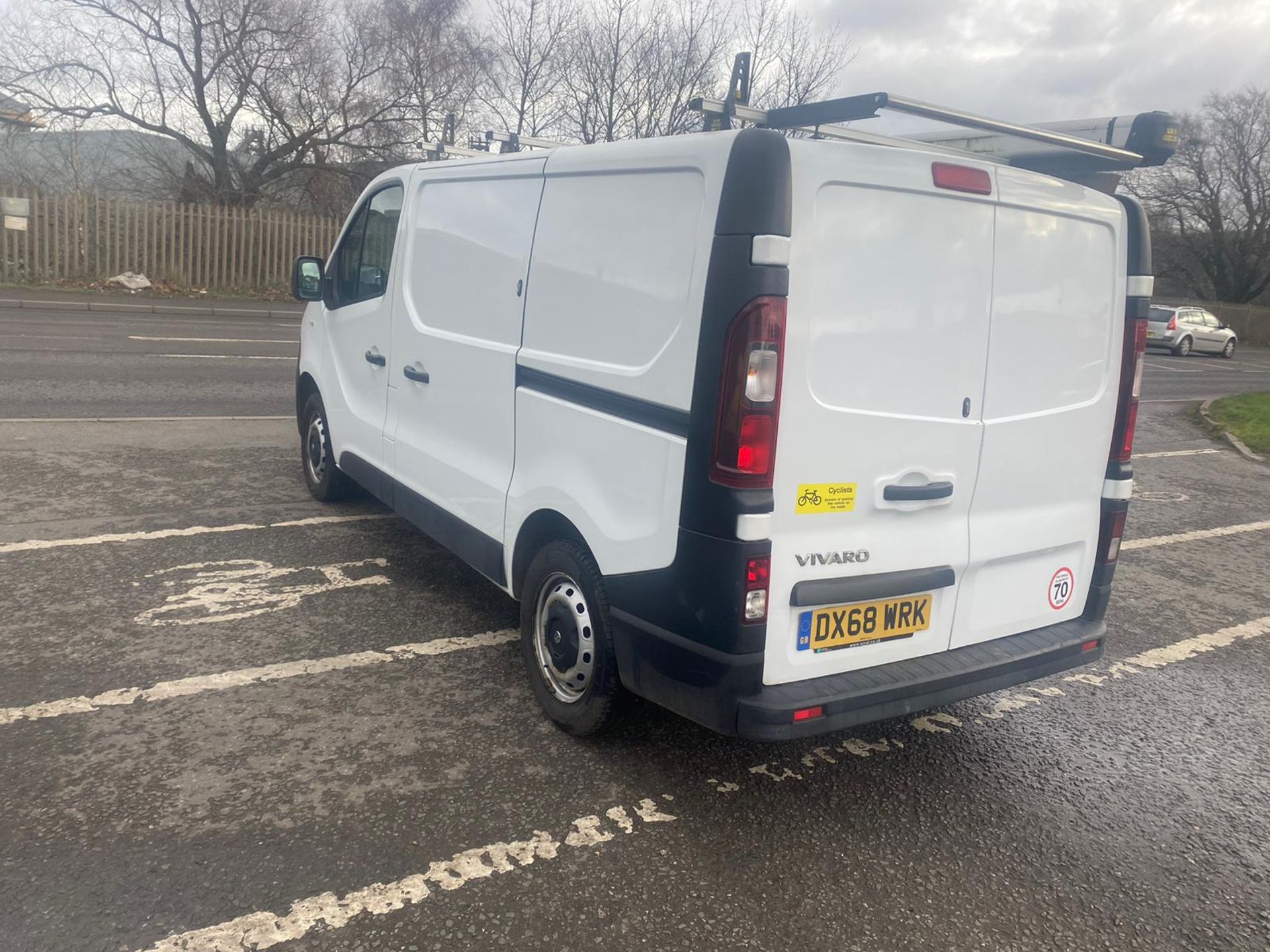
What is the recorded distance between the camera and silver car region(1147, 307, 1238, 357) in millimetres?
30781

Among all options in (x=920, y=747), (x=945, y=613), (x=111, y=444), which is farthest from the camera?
(x=111, y=444)

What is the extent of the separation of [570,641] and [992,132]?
2301 millimetres

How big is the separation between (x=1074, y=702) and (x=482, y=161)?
3472 millimetres

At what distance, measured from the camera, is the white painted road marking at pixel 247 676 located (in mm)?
3641

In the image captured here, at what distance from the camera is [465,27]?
2962 centimetres

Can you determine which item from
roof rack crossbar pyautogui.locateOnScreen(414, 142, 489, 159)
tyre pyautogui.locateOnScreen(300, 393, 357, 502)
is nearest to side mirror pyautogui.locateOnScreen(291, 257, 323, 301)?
tyre pyautogui.locateOnScreen(300, 393, 357, 502)

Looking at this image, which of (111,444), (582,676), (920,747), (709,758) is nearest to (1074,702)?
(920,747)

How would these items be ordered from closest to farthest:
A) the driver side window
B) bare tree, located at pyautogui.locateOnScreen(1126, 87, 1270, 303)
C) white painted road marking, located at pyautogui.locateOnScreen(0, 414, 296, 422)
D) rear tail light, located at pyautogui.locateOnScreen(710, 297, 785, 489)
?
1. rear tail light, located at pyautogui.locateOnScreen(710, 297, 785, 489)
2. the driver side window
3. white painted road marking, located at pyautogui.locateOnScreen(0, 414, 296, 422)
4. bare tree, located at pyautogui.locateOnScreen(1126, 87, 1270, 303)

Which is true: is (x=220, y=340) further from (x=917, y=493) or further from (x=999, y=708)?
(x=917, y=493)

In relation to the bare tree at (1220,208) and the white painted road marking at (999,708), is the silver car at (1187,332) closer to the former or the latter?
the bare tree at (1220,208)

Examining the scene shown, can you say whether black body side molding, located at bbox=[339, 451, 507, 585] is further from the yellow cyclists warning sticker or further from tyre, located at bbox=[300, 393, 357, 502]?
the yellow cyclists warning sticker

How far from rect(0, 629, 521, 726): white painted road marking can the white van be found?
482 mm

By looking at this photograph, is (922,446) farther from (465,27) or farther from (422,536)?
(465,27)

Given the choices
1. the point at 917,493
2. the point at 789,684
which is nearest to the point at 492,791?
the point at 789,684
